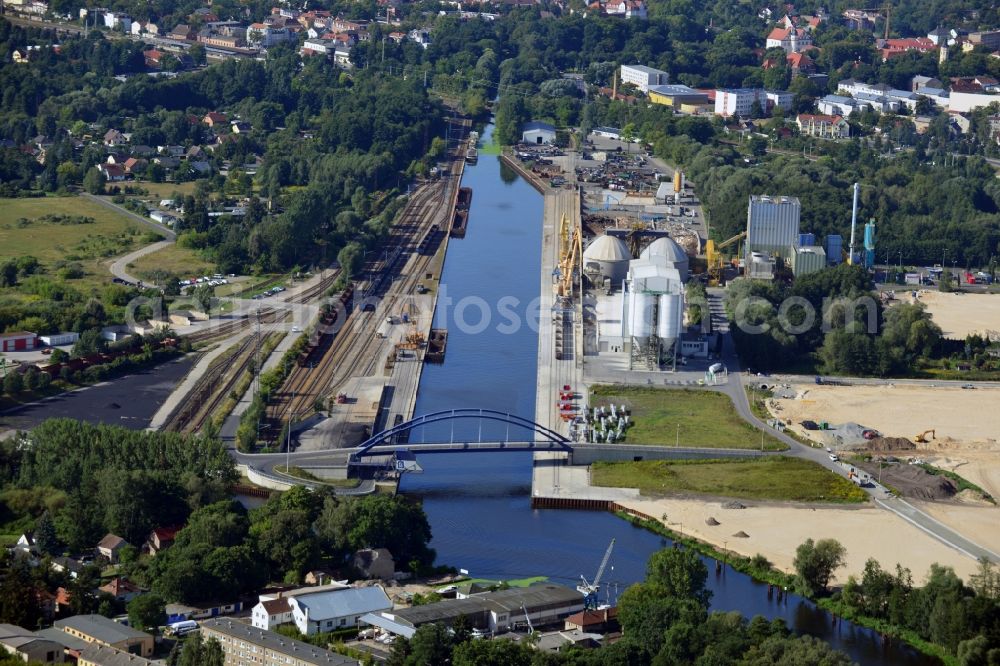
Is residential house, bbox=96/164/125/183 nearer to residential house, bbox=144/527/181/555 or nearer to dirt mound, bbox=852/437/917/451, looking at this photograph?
dirt mound, bbox=852/437/917/451

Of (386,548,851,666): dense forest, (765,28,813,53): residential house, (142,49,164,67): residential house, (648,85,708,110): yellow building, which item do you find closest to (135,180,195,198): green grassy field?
(142,49,164,67): residential house

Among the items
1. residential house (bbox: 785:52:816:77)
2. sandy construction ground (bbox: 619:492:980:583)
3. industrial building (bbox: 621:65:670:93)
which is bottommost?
sandy construction ground (bbox: 619:492:980:583)

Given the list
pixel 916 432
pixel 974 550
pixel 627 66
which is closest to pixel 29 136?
pixel 627 66

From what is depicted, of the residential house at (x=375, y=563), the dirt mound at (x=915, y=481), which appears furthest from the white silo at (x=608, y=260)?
the residential house at (x=375, y=563)

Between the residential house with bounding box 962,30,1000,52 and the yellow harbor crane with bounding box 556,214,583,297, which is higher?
the residential house with bounding box 962,30,1000,52

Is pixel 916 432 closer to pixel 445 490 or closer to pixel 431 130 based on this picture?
pixel 445 490

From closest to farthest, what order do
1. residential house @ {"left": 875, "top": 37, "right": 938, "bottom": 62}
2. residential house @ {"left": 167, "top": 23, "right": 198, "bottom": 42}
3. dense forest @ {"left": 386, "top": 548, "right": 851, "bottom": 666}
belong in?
dense forest @ {"left": 386, "top": 548, "right": 851, "bottom": 666} → residential house @ {"left": 875, "top": 37, "right": 938, "bottom": 62} → residential house @ {"left": 167, "top": 23, "right": 198, "bottom": 42}
